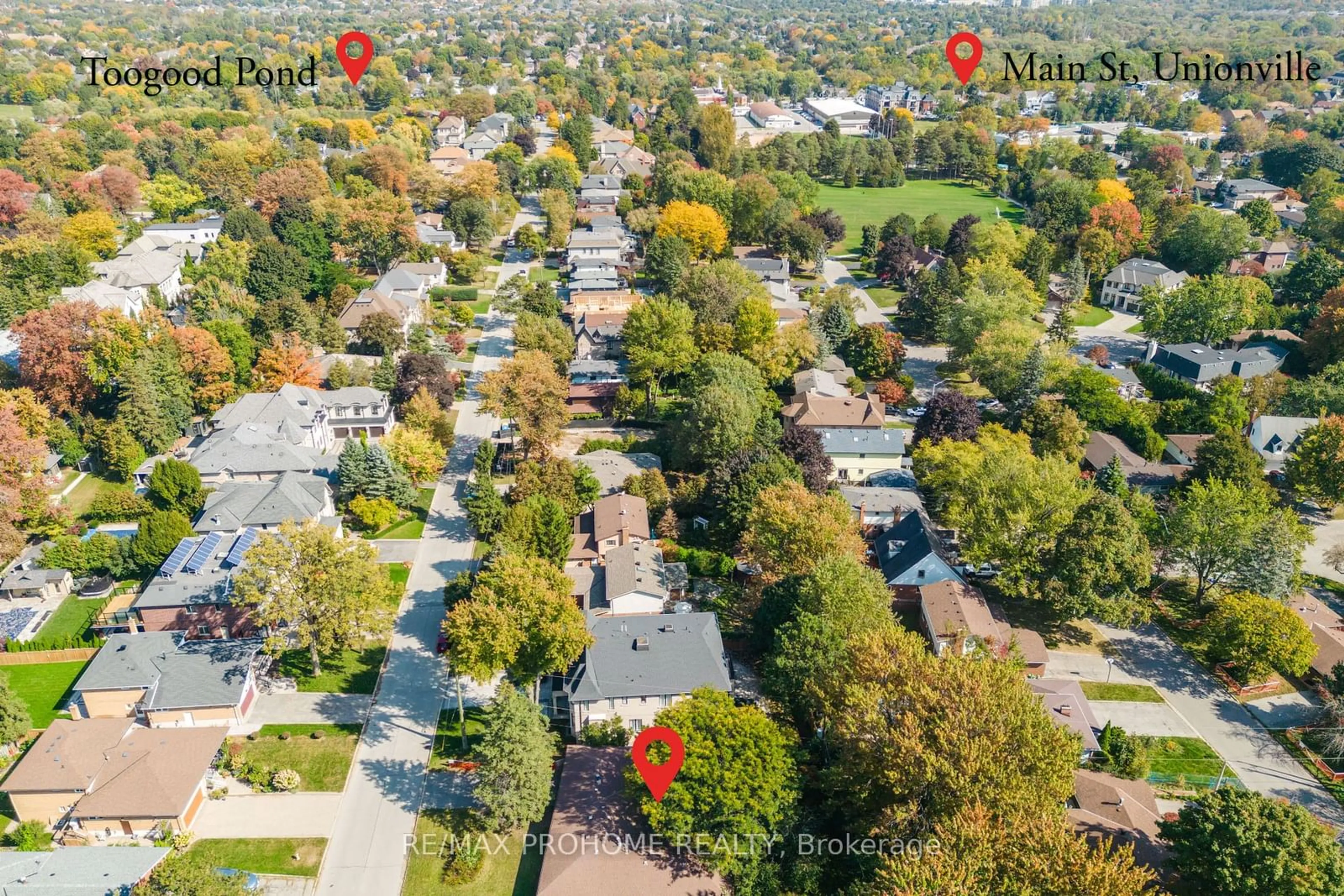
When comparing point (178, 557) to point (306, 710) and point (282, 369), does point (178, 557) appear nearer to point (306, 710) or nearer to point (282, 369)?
point (306, 710)

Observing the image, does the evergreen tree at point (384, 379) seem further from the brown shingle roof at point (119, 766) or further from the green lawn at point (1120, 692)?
the green lawn at point (1120, 692)

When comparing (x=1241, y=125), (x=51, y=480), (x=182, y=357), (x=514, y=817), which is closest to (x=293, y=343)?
(x=182, y=357)

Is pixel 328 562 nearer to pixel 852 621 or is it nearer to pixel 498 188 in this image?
pixel 852 621

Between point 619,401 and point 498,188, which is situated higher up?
point 498,188

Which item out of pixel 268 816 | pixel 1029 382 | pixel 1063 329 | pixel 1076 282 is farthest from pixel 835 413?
pixel 268 816

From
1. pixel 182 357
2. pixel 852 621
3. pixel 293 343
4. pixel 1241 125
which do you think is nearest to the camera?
pixel 852 621

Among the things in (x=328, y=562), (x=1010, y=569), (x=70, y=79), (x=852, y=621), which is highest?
(x=70, y=79)

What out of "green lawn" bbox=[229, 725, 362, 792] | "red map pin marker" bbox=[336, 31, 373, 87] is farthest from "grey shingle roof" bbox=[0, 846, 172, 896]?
"red map pin marker" bbox=[336, 31, 373, 87]
